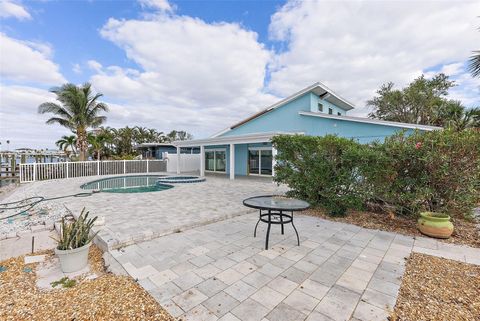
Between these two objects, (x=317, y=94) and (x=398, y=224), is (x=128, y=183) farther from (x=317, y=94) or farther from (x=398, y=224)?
(x=398, y=224)

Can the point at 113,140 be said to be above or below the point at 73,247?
above

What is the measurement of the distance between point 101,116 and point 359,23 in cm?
2069

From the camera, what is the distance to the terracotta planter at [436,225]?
436cm

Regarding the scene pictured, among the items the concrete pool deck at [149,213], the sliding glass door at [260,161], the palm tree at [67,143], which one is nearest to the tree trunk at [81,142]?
the palm tree at [67,143]

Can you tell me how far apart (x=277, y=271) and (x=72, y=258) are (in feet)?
9.83

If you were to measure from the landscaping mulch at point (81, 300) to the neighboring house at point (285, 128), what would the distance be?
9.06 m

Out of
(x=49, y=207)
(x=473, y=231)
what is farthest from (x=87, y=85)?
(x=473, y=231)

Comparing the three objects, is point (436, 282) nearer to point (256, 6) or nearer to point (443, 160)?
point (443, 160)

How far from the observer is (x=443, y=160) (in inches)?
176

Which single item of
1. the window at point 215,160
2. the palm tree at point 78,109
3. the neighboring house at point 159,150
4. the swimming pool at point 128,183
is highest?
the palm tree at point 78,109

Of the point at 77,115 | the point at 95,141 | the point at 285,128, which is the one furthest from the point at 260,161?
the point at 77,115

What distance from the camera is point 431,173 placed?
4.71 m

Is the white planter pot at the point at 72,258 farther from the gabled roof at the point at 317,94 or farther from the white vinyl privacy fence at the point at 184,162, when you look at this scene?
the white vinyl privacy fence at the point at 184,162

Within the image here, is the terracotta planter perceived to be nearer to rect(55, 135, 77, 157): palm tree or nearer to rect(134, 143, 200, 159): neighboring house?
rect(55, 135, 77, 157): palm tree
